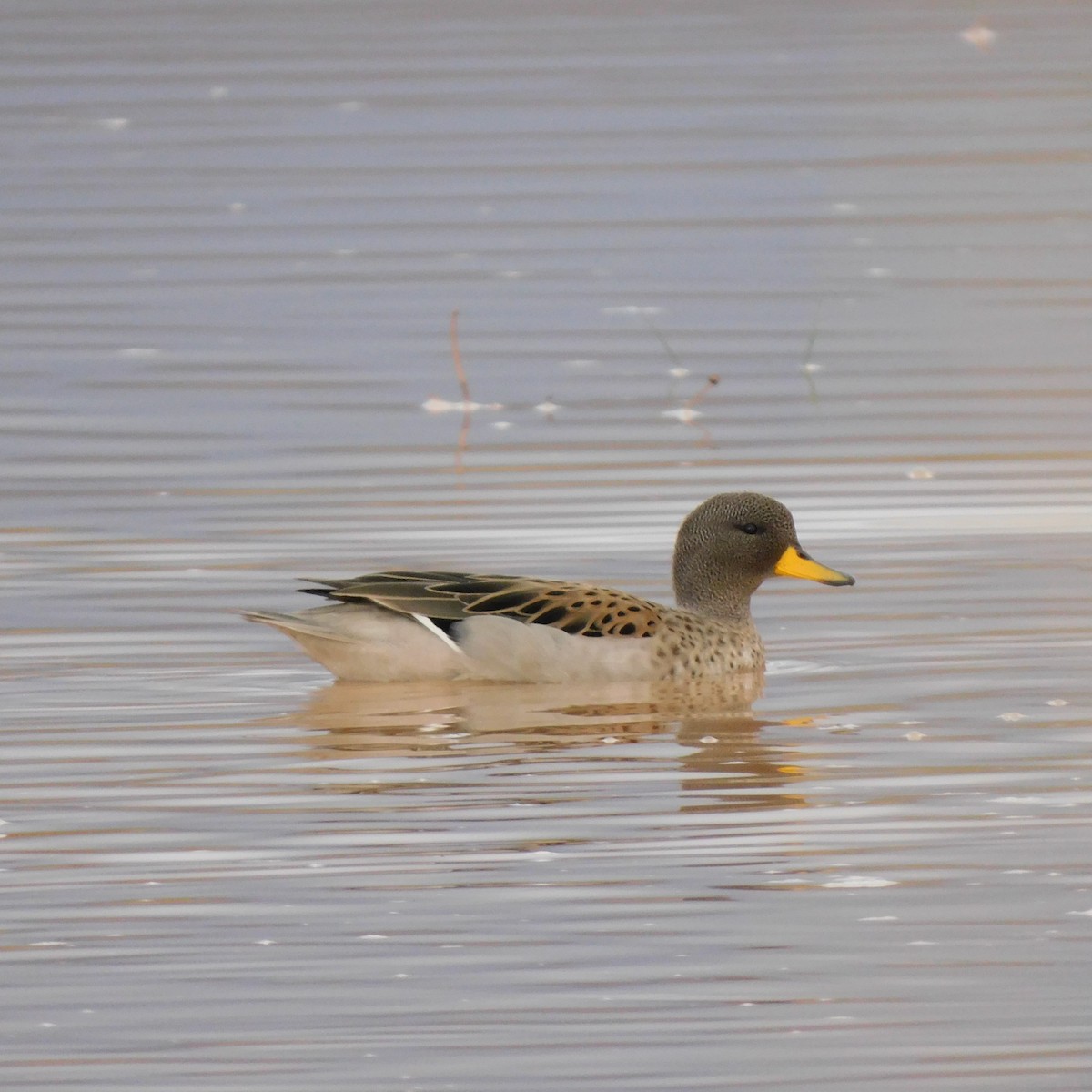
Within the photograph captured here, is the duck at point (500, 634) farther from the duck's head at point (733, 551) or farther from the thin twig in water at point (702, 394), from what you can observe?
the thin twig in water at point (702, 394)

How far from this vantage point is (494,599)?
29.9 ft

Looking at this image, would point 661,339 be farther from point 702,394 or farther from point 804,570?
point 804,570

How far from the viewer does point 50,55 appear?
2367 centimetres

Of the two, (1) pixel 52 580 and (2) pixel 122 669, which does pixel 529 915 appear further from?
(1) pixel 52 580

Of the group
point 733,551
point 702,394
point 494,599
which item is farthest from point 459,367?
point 494,599

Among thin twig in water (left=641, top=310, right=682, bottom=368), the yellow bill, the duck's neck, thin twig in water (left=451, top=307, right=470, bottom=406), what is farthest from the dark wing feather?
thin twig in water (left=641, top=310, right=682, bottom=368)

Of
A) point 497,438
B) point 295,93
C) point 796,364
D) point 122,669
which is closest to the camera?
point 122,669

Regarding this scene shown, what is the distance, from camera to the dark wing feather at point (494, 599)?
9.06 metres

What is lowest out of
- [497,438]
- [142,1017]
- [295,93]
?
[142,1017]

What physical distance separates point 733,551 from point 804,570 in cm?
27

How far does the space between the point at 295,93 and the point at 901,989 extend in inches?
668

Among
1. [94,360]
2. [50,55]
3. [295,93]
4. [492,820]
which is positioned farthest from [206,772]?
[50,55]

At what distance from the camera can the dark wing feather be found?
9.06 metres

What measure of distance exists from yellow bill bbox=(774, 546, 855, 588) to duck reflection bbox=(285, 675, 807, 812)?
1.83 feet
